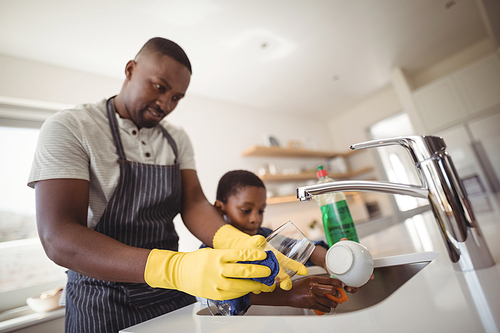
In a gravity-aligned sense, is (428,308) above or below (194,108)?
below

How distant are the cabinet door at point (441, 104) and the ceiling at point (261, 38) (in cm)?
48

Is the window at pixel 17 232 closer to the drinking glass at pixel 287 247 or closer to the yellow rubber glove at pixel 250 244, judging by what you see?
the yellow rubber glove at pixel 250 244

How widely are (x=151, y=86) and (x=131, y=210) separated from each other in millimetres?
398

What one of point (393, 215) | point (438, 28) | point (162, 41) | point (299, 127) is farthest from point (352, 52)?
point (162, 41)

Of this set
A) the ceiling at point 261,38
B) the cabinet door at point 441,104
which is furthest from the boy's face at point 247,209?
the cabinet door at point 441,104

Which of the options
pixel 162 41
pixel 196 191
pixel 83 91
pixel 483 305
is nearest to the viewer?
pixel 483 305

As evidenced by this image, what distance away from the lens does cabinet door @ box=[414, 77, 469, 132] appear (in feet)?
11.0

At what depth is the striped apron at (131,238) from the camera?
703 mm

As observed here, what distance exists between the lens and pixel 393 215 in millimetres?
3857

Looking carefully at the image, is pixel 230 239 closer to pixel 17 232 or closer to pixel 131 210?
pixel 131 210

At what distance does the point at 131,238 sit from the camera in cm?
80

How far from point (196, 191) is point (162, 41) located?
21.1 inches

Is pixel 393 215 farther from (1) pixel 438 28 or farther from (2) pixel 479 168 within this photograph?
(1) pixel 438 28

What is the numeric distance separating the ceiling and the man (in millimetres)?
1340
